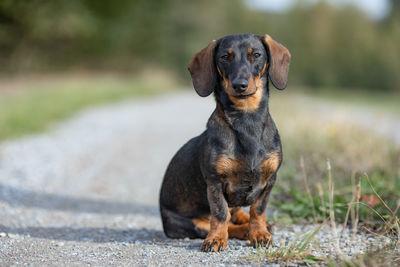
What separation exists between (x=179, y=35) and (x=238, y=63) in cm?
4126

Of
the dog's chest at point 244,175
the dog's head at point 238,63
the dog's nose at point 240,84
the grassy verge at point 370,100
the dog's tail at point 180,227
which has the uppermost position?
the dog's head at point 238,63

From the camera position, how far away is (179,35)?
43812 millimetres

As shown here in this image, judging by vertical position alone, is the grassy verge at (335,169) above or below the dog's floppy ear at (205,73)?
Answer: below

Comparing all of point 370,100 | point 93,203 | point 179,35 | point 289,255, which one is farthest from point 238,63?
point 179,35

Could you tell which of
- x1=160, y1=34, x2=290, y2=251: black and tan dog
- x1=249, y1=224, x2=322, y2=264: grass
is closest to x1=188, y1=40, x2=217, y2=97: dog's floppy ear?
x1=160, y1=34, x2=290, y2=251: black and tan dog

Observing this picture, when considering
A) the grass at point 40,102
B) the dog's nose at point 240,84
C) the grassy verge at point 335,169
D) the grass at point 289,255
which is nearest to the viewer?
the grass at point 289,255

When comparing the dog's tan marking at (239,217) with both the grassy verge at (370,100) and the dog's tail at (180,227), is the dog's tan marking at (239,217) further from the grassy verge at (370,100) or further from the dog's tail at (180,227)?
the grassy verge at (370,100)

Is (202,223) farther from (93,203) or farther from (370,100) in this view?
(370,100)

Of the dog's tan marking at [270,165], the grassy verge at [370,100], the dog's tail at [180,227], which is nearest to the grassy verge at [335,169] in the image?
the dog's tan marking at [270,165]

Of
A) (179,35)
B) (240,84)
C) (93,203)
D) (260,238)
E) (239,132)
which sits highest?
(179,35)

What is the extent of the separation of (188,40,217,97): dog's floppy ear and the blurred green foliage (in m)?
19.0

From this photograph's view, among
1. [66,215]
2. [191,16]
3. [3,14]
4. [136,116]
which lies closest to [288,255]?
[66,215]

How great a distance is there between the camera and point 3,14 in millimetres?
21562

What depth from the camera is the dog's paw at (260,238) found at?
3.54m
